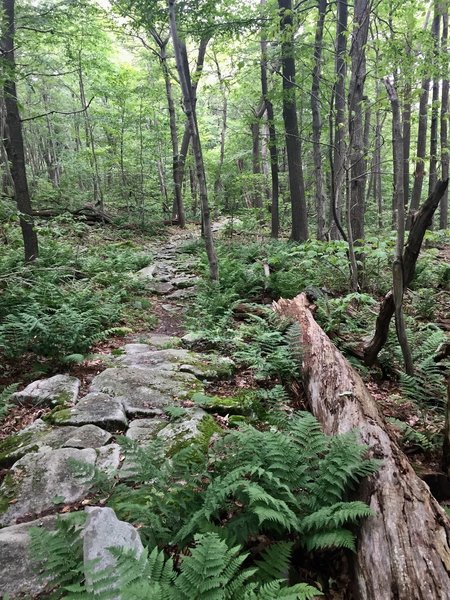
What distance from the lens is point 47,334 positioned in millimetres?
5184

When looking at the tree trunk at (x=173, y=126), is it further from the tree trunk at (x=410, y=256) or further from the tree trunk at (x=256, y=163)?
the tree trunk at (x=410, y=256)

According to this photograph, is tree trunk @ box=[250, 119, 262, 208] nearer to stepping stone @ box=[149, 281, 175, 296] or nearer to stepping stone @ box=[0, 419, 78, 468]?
stepping stone @ box=[149, 281, 175, 296]

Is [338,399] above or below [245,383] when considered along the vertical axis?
above

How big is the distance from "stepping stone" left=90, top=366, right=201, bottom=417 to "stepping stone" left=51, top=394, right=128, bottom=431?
14cm

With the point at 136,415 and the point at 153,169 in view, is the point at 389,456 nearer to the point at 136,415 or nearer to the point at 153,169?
the point at 136,415

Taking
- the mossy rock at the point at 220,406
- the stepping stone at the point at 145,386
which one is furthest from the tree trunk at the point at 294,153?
the mossy rock at the point at 220,406

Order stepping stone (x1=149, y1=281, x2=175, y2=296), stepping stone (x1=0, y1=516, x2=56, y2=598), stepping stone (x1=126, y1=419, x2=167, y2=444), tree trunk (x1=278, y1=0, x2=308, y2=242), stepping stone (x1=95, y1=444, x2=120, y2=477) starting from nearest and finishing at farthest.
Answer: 1. stepping stone (x1=0, y1=516, x2=56, y2=598)
2. stepping stone (x1=95, y1=444, x2=120, y2=477)
3. stepping stone (x1=126, y1=419, x2=167, y2=444)
4. stepping stone (x1=149, y1=281, x2=175, y2=296)
5. tree trunk (x1=278, y1=0, x2=308, y2=242)

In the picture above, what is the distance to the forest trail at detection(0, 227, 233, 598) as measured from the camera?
90.7 inches

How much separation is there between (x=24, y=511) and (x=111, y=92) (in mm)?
17416

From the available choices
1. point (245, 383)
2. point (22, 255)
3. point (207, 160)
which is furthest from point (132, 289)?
point (207, 160)

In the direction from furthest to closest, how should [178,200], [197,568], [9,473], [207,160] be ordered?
1. [207,160]
2. [178,200]
3. [9,473]
4. [197,568]

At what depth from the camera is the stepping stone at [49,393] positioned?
4.36m

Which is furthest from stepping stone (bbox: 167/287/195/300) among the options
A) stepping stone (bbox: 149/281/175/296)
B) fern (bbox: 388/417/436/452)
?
fern (bbox: 388/417/436/452)

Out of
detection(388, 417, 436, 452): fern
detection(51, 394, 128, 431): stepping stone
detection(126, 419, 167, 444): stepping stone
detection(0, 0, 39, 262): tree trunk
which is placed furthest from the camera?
detection(0, 0, 39, 262): tree trunk
